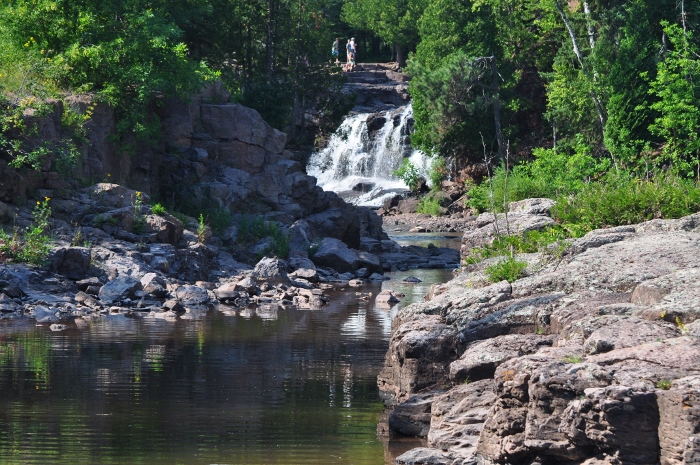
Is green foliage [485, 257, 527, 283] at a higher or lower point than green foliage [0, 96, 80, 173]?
lower

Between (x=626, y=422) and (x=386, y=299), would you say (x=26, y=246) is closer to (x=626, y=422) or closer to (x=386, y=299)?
(x=386, y=299)

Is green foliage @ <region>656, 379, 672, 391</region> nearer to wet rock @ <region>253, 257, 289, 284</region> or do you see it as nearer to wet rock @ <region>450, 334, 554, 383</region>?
wet rock @ <region>450, 334, 554, 383</region>

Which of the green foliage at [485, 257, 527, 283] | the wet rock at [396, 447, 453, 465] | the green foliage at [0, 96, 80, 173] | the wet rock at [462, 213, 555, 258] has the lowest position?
the wet rock at [396, 447, 453, 465]

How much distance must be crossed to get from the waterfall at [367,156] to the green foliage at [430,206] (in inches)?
112

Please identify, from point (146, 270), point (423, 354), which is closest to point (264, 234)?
point (146, 270)

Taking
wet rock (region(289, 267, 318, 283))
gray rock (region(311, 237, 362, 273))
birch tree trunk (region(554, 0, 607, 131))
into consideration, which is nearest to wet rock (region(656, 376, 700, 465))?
wet rock (region(289, 267, 318, 283))

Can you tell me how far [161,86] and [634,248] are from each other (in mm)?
18988

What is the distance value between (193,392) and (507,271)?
3.98 m

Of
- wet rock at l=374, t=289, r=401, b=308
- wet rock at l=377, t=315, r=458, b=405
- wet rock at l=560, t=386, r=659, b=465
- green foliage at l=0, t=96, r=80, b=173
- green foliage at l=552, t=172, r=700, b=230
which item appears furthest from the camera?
green foliage at l=0, t=96, r=80, b=173

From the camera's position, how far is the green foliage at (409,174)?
178 ft

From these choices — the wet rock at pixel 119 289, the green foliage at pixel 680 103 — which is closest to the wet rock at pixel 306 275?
the wet rock at pixel 119 289

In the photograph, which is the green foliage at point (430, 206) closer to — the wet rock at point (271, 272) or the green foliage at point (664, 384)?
the wet rock at point (271, 272)

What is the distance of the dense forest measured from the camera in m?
27.4

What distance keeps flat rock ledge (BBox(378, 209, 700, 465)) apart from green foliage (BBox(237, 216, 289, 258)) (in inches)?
566
